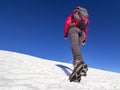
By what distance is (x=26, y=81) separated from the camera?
6602 millimetres

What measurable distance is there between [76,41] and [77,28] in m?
0.54

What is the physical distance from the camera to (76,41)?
26.1 ft

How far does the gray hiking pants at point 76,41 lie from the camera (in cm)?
770

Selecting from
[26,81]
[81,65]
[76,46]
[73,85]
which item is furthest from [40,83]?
[76,46]

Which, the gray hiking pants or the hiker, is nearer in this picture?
the gray hiking pants

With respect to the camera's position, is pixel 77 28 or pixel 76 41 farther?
pixel 77 28

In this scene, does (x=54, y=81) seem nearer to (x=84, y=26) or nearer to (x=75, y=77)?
(x=75, y=77)

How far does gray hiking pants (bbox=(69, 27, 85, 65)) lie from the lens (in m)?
7.70

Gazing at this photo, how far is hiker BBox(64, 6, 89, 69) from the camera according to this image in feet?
25.7

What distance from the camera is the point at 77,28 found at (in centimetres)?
825

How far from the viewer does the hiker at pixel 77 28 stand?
782cm

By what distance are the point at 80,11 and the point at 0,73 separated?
11.2 feet

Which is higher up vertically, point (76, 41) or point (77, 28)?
point (77, 28)

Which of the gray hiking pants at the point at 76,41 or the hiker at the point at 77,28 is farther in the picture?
the hiker at the point at 77,28
